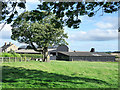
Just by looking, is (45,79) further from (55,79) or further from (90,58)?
(90,58)

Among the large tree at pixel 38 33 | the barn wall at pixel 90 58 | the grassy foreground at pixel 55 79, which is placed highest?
the large tree at pixel 38 33

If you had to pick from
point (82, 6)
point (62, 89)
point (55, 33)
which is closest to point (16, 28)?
point (55, 33)

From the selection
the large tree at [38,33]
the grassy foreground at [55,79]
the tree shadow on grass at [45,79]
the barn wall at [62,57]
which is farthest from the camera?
the barn wall at [62,57]

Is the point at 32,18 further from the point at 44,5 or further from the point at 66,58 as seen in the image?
the point at 66,58

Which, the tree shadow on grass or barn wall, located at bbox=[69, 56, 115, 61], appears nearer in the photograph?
the tree shadow on grass

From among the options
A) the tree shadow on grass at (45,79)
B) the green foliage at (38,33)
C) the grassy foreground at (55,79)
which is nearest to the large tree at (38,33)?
the green foliage at (38,33)

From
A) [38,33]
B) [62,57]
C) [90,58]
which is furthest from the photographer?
[62,57]

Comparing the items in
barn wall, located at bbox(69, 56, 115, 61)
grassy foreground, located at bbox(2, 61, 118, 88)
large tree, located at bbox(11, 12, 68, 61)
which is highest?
large tree, located at bbox(11, 12, 68, 61)

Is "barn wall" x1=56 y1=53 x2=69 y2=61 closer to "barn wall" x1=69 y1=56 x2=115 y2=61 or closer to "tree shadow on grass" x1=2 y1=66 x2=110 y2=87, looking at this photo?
"barn wall" x1=69 y1=56 x2=115 y2=61

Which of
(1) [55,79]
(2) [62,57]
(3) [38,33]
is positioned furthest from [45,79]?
(2) [62,57]

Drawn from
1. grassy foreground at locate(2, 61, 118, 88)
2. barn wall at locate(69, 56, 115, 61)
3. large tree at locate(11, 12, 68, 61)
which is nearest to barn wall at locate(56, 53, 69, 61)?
barn wall at locate(69, 56, 115, 61)

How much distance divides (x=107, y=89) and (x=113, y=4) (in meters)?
5.33

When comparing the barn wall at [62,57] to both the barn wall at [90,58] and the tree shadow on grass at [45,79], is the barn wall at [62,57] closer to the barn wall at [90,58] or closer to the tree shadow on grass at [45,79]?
the barn wall at [90,58]

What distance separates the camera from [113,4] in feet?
29.4
